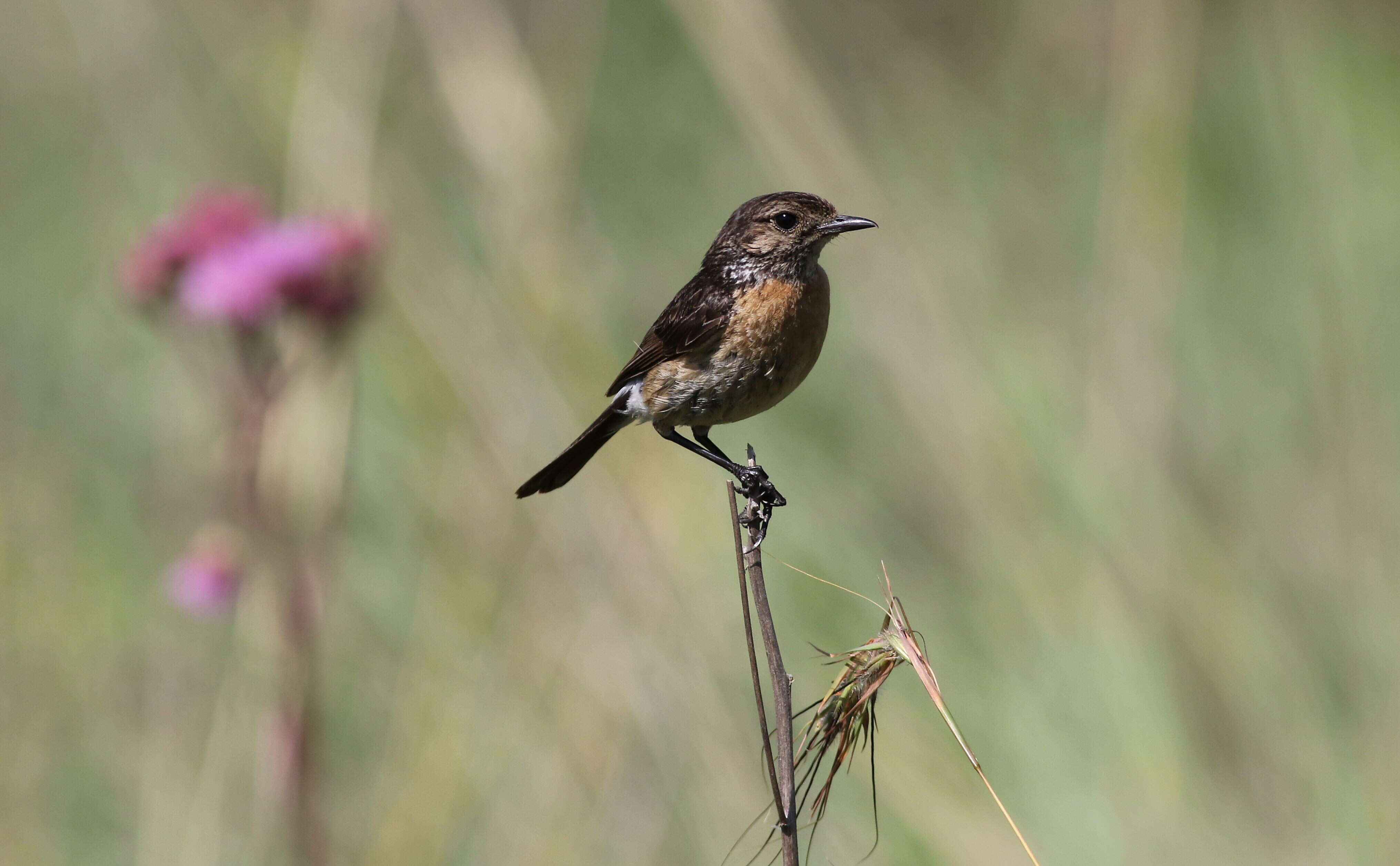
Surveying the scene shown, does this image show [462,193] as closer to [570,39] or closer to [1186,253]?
[570,39]

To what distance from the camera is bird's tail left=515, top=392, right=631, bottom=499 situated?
257cm

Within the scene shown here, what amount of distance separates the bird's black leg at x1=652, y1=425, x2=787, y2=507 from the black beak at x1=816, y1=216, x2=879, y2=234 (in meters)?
0.46

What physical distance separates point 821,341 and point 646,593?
1065 millimetres

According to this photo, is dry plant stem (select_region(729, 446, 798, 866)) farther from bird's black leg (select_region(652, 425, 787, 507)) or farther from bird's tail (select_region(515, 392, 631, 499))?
bird's tail (select_region(515, 392, 631, 499))

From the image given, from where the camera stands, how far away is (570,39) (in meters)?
3.72

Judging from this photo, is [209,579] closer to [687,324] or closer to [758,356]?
[687,324]

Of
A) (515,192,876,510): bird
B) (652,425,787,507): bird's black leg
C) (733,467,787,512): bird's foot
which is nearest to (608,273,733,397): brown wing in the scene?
(515,192,876,510): bird

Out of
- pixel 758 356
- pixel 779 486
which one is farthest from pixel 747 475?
pixel 779 486

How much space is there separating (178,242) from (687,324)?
1.23m

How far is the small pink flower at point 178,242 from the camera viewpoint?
282cm

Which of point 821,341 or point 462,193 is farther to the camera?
point 462,193

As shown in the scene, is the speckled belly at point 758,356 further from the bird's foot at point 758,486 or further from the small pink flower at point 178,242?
the small pink flower at point 178,242

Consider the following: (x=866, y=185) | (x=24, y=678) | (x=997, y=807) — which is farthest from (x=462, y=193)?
(x=997, y=807)

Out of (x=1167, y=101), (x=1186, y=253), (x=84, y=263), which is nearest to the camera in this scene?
(x=1167, y=101)
